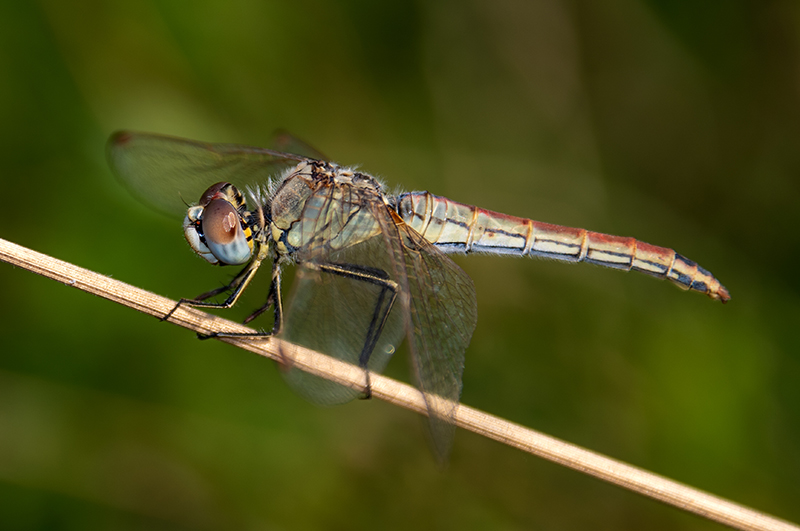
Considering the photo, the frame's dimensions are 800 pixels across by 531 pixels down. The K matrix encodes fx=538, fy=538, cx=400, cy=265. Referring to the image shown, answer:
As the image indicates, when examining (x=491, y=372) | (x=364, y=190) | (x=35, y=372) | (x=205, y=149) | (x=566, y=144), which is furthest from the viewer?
(x=566, y=144)

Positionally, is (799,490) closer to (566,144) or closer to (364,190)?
(566,144)

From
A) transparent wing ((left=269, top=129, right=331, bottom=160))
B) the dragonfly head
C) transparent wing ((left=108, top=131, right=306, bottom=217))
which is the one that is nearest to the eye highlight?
the dragonfly head

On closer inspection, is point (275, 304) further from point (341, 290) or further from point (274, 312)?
point (341, 290)

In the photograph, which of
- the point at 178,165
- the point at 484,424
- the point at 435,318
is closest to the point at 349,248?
the point at 435,318

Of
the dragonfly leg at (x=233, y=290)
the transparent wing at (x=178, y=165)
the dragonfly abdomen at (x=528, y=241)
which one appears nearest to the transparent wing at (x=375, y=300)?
the dragonfly leg at (x=233, y=290)

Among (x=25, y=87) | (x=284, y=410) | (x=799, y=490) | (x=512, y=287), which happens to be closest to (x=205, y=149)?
(x=25, y=87)

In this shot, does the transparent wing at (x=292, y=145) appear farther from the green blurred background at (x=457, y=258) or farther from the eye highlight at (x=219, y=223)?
the eye highlight at (x=219, y=223)

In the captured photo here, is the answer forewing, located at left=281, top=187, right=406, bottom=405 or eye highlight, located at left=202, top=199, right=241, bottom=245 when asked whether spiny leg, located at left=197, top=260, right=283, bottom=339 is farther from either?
eye highlight, located at left=202, top=199, right=241, bottom=245
